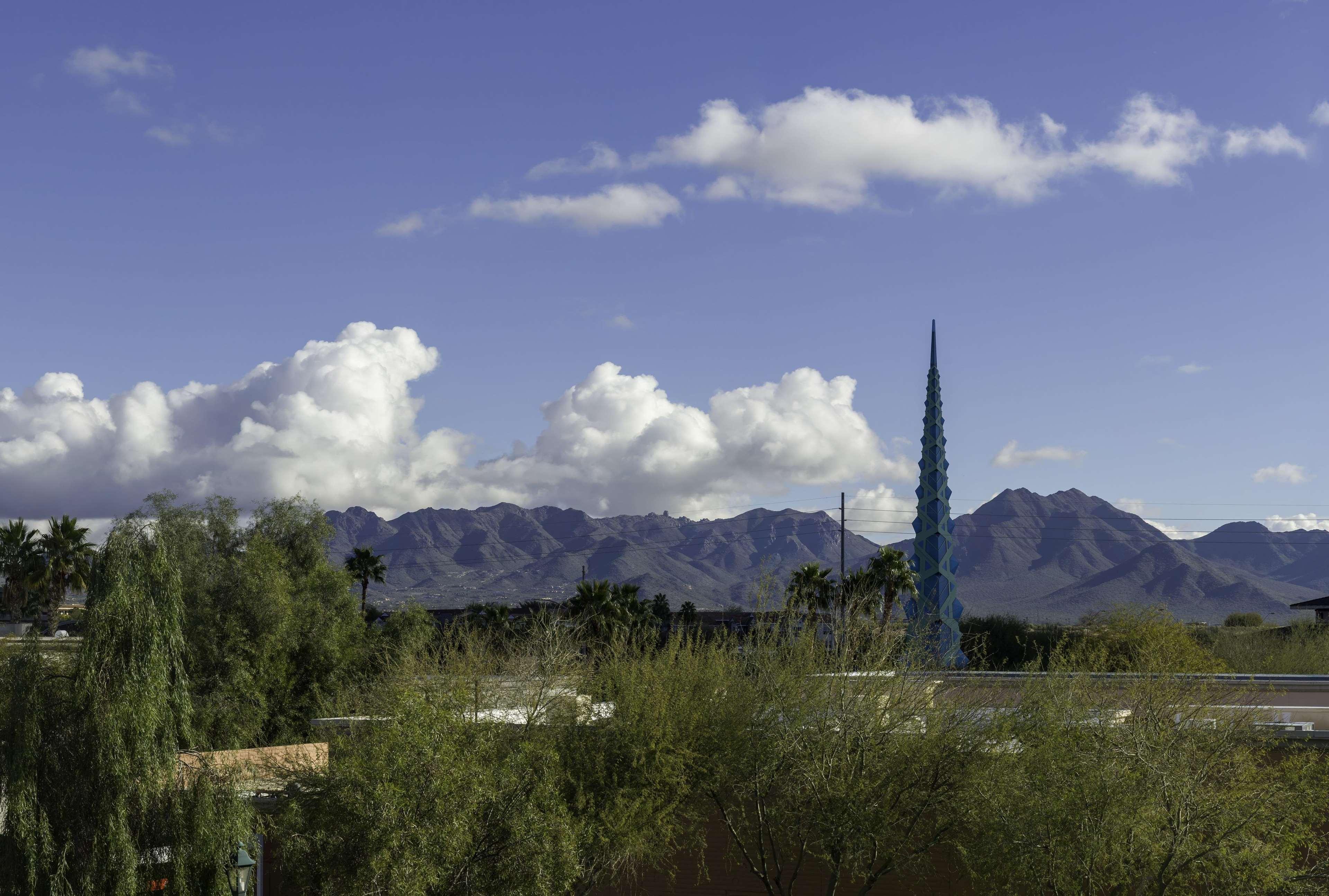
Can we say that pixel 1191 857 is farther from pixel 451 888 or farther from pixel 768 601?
pixel 451 888

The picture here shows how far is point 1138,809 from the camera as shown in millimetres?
19766

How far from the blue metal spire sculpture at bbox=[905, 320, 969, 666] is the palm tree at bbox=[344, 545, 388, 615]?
30425mm

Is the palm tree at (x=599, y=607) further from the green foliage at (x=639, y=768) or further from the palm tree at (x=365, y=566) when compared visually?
the green foliage at (x=639, y=768)

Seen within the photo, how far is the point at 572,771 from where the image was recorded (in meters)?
25.5

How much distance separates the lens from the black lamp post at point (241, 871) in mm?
21703

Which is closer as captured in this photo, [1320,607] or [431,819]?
[431,819]

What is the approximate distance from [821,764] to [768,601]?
4.25 m

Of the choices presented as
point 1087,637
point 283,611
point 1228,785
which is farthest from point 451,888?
point 1087,637

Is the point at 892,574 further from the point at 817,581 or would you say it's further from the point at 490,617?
the point at 490,617

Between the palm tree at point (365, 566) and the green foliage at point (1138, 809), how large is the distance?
51814 mm

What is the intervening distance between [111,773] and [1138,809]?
56.9 ft

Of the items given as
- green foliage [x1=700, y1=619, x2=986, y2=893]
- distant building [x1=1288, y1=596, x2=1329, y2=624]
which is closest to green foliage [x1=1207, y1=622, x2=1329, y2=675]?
distant building [x1=1288, y1=596, x2=1329, y2=624]

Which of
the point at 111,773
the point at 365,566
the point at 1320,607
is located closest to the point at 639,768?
the point at 111,773

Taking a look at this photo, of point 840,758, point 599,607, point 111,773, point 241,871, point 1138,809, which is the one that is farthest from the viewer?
point 599,607
